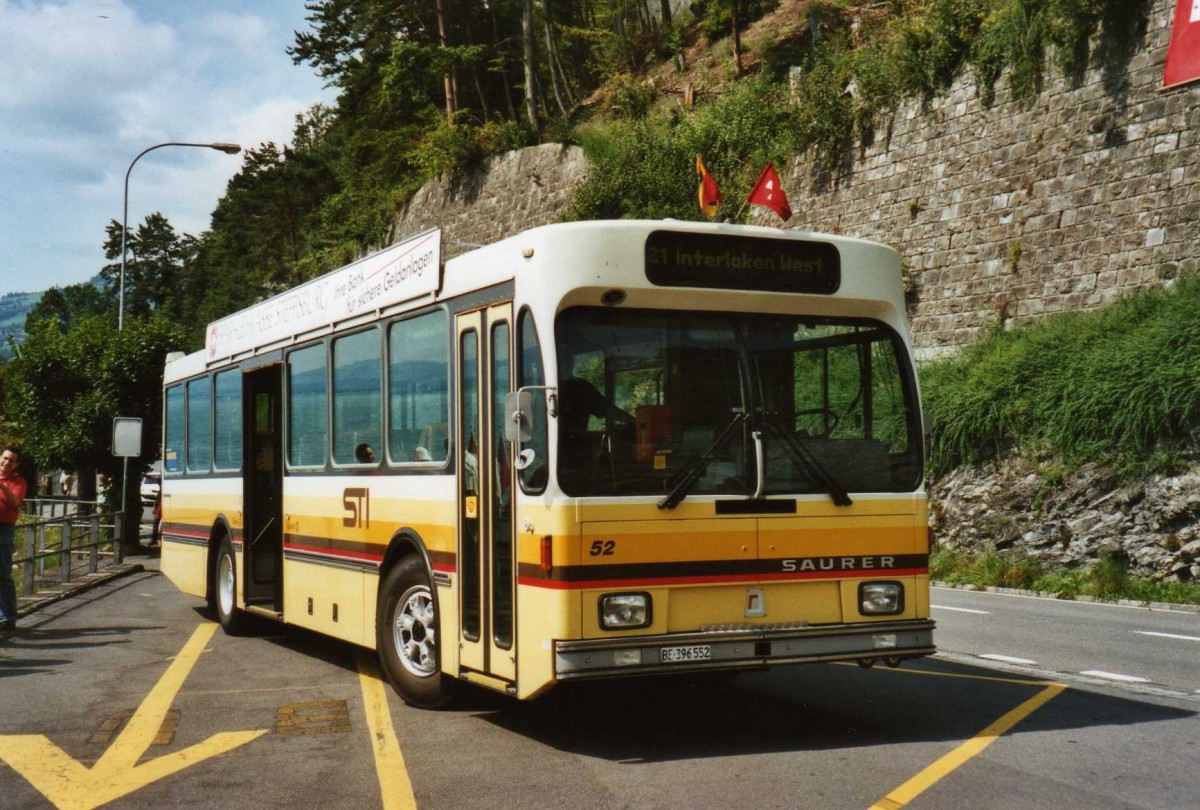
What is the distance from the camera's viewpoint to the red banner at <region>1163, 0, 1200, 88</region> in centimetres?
1980

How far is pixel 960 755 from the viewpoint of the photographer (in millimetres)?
7484

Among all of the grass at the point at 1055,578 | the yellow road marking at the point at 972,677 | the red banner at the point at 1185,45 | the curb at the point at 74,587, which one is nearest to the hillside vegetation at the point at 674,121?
the grass at the point at 1055,578

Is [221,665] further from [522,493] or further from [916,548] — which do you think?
[916,548]

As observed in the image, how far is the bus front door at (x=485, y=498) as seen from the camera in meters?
8.14

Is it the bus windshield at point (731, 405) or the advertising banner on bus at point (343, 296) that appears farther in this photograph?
the advertising banner on bus at point (343, 296)

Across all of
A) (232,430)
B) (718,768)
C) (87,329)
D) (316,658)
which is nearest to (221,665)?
(316,658)

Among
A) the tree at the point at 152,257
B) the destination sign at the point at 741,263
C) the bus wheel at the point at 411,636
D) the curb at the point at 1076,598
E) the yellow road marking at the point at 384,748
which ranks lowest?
the curb at the point at 1076,598

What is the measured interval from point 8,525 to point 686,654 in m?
9.43

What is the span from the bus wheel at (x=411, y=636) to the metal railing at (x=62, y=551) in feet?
27.7

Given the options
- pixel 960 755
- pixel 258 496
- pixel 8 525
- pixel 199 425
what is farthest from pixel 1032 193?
pixel 960 755

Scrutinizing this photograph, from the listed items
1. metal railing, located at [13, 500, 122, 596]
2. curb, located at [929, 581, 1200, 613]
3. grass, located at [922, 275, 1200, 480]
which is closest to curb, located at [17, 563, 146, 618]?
metal railing, located at [13, 500, 122, 596]

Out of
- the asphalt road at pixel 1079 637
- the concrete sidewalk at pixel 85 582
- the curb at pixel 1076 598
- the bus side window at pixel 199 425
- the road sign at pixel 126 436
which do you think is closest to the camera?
the asphalt road at pixel 1079 637

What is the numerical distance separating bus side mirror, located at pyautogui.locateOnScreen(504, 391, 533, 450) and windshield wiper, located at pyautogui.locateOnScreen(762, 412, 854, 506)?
1.51m

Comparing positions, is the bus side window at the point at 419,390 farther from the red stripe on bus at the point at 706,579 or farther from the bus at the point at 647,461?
the red stripe on bus at the point at 706,579
